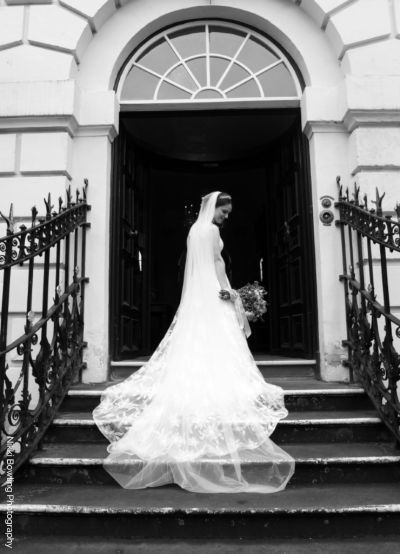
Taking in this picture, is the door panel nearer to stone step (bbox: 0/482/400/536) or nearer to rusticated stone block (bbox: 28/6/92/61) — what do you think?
rusticated stone block (bbox: 28/6/92/61)

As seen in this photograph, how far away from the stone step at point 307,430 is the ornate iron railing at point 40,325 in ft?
0.53

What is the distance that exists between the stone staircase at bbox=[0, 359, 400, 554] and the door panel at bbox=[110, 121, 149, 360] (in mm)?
1983

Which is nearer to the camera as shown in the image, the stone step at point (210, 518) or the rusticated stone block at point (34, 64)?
the stone step at point (210, 518)

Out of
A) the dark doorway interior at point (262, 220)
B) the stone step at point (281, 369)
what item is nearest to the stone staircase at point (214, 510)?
the stone step at point (281, 369)

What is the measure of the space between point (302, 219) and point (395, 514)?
3388 mm

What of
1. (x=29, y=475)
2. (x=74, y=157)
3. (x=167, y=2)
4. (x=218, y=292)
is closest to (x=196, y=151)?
(x=167, y=2)

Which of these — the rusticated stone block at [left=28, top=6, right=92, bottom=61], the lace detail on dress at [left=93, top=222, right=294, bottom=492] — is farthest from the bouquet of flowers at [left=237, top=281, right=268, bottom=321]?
the rusticated stone block at [left=28, top=6, right=92, bottom=61]

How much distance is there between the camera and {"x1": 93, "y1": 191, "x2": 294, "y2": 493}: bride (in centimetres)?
305

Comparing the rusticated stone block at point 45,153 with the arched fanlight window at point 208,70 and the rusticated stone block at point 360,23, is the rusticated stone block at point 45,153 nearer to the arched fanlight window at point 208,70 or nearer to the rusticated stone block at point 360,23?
the arched fanlight window at point 208,70

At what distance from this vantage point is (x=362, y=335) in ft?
13.7

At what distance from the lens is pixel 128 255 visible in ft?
18.9

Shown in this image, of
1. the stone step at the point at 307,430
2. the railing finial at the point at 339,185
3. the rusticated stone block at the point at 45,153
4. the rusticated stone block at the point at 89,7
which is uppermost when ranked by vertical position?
the rusticated stone block at the point at 89,7

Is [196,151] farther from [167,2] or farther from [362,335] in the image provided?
[362,335]

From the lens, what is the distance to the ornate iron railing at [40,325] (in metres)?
3.15
